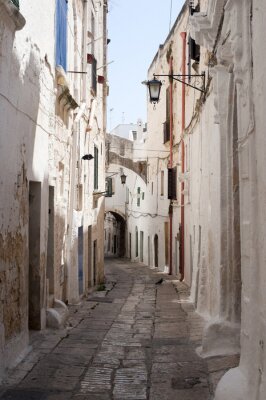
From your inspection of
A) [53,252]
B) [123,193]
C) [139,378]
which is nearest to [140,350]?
[139,378]

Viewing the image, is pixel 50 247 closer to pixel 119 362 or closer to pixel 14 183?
pixel 14 183

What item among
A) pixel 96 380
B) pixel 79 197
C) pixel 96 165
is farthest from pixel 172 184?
pixel 96 380

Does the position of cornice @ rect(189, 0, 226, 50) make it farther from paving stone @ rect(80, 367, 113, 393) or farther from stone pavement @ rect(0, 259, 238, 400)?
paving stone @ rect(80, 367, 113, 393)

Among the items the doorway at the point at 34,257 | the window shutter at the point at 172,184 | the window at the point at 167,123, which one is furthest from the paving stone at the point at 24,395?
the window at the point at 167,123

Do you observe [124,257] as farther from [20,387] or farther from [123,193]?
[20,387]

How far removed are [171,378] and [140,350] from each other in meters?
1.35

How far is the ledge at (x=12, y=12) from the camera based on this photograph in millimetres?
5275

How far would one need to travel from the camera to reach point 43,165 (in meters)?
8.14

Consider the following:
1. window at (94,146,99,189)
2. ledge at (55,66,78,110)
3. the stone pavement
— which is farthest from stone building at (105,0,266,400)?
window at (94,146,99,189)

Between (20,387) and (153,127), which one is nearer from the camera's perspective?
(20,387)

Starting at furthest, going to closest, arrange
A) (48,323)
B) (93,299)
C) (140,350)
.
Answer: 1. (93,299)
2. (48,323)
3. (140,350)

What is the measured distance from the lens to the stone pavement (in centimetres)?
522

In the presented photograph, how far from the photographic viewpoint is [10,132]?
19.5 ft

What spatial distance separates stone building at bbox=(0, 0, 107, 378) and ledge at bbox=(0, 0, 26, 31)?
0.04 feet
